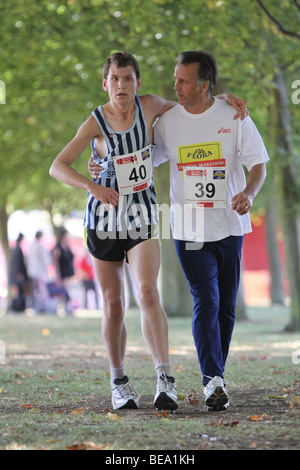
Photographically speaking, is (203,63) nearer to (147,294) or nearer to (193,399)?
(147,294)

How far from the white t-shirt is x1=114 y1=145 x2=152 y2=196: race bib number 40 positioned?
271 mm

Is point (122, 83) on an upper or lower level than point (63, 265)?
upper

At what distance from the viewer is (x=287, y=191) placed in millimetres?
15617

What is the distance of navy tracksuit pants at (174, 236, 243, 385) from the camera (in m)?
5.84

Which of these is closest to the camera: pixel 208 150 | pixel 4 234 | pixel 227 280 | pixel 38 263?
pixel 208 150

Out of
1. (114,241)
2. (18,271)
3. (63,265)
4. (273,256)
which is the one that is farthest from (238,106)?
(273,256)

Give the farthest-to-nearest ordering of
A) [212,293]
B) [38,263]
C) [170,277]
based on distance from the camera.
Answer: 1. [38,263]
2. [170,277]
3. [212,293]

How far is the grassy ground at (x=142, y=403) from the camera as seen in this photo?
179 inches

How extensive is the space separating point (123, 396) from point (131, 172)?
1.52 metres

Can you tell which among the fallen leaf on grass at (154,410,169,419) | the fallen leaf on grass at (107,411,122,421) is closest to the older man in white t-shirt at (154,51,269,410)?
the fallen leaf on grass at (154,410,169,419)

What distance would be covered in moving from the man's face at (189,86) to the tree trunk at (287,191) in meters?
9.41

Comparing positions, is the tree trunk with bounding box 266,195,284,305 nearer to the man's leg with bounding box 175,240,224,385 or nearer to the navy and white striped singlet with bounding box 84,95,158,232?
the man's leg with bounding box 175,240,224,385

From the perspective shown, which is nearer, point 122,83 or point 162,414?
point 162,414

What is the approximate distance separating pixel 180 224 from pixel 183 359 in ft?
14.9
